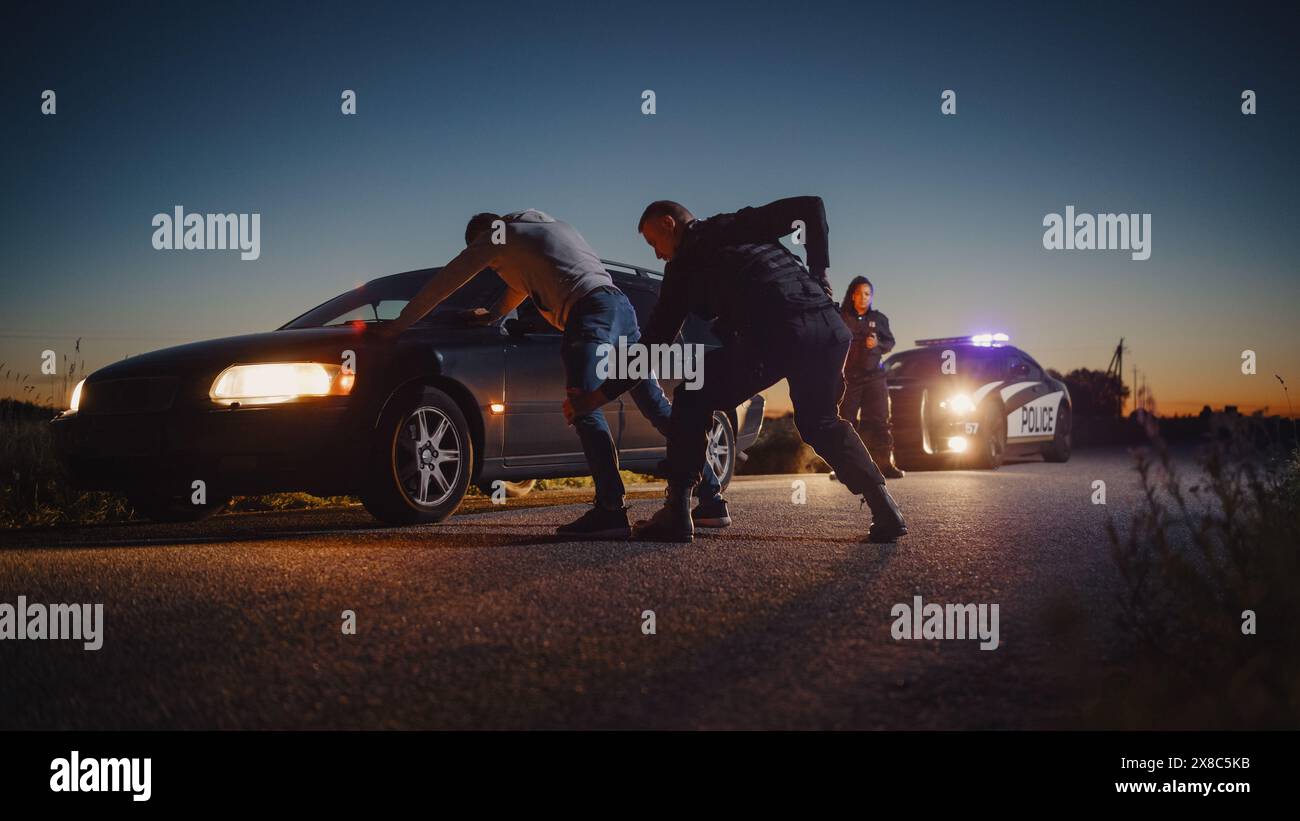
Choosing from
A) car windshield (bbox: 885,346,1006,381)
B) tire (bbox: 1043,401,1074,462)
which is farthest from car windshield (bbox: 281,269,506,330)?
tire (bbox: 1043,401,1074,462)

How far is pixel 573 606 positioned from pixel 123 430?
376 centimetres

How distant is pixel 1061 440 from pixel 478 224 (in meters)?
12.1

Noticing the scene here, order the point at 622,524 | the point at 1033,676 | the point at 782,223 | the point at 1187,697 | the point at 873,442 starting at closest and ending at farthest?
the point at 1187,697 < the point at 1033,676 < the point at 782,223 < the point at 622,524 < the point at 873,442

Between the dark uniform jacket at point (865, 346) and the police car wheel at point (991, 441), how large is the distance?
1970 millimetres

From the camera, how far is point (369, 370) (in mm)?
7055

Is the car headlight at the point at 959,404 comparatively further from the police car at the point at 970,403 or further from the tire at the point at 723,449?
the tire at the point at 723,449

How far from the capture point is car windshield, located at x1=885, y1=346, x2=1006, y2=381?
14617 millimetres

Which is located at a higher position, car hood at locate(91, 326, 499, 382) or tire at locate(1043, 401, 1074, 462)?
car hood at locate(91, 326, 499, 382)

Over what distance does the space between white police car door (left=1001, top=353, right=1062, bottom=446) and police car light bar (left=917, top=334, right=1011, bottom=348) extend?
0.43m

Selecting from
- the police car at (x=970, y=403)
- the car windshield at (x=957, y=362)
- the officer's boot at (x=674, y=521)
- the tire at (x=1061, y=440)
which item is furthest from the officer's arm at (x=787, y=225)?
the tire at (x=1061, y=440)

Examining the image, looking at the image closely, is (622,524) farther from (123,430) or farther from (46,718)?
(46,718)

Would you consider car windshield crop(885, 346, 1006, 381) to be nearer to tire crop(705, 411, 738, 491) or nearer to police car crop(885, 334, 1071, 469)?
police car crop(885, 334, 1071, 469)

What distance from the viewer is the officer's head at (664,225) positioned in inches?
263
